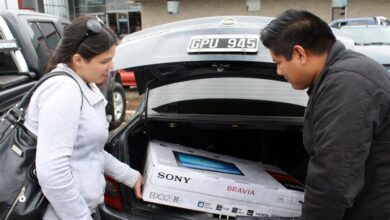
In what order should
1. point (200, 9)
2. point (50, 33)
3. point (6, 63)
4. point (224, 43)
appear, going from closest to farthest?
point (224, 43) → point (6, 63) → point (50, 33) → point (200, 9)

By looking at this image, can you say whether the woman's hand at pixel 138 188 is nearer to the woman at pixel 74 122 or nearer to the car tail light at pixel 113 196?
the car tail light at pixel 113 196

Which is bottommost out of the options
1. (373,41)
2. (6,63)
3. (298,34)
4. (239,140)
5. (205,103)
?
(373,41)

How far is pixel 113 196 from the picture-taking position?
239 centimetres

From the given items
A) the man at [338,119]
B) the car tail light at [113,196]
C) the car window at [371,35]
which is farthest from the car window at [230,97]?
the car window at [371,35]

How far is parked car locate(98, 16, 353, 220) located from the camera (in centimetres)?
202

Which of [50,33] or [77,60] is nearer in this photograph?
[77,60]

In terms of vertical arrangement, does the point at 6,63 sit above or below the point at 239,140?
above

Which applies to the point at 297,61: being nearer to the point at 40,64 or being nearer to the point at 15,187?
the point at 15,187

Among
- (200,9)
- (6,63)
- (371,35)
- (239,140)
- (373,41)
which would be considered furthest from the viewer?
(200,9)

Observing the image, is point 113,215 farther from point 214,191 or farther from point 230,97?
point 230,97

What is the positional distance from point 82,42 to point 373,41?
949cm

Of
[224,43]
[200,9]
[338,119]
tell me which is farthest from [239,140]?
[200,9]

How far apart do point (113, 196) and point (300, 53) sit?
4.72ft

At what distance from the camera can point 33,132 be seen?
1.64 m
